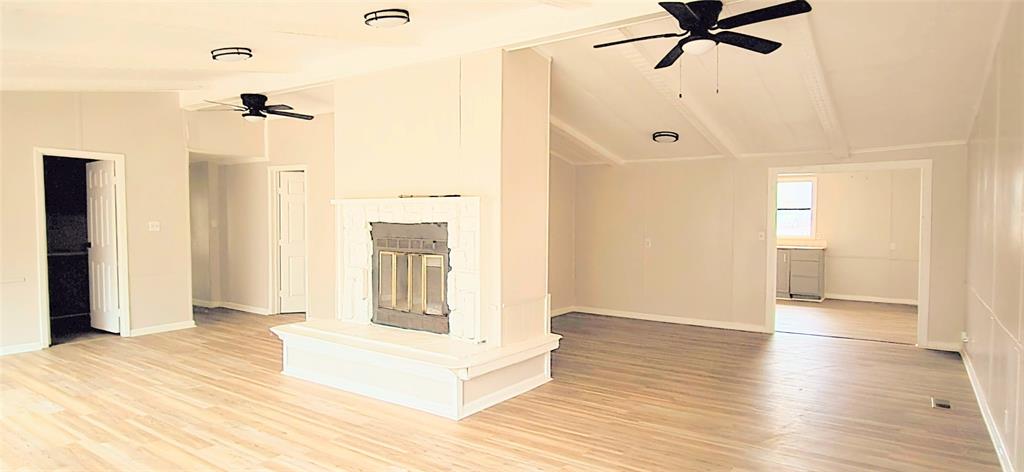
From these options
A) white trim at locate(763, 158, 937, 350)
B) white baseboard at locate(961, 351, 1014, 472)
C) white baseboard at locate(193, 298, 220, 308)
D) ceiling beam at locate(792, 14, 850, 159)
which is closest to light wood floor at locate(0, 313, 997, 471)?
white baseboard at locate(961, 351, 1014, 472)

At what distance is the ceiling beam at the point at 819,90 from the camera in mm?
4012

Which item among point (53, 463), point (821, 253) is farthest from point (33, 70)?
point (821, 253)

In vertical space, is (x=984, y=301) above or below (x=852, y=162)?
below

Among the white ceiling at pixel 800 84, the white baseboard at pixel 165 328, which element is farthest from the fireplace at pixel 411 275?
the white baseboard at pixel 165 328

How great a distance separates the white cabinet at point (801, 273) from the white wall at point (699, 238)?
9.97ft

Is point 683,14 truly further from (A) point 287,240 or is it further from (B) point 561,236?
(A) point 287,240

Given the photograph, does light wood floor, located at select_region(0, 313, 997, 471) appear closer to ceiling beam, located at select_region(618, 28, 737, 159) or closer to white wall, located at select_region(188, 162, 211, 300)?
ceiling beam, located at select_region(618, 28, 737, 159)

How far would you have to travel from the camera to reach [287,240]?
816 centimetres

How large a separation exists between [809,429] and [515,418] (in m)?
1.90

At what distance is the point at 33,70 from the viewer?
4820 mm

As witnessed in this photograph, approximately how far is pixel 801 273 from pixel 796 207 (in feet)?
4.28

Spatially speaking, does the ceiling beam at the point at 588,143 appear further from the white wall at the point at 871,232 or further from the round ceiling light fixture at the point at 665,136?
the white wall at the point at 871,232

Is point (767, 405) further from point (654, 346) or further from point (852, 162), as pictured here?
point (852, 162)

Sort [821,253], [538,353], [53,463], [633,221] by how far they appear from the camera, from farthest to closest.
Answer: [821,253], [633,221], [538,353], [53,463]
